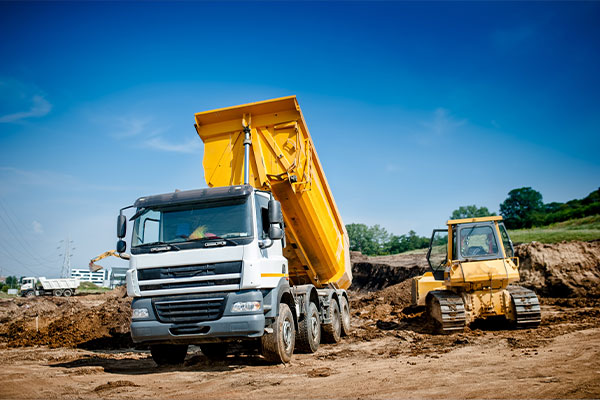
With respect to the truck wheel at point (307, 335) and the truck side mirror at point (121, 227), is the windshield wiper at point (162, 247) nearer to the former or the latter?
the truck side mirror at point (121, 227)

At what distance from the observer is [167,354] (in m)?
8.14

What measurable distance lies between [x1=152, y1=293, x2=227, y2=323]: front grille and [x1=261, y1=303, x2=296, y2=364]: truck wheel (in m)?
0.96

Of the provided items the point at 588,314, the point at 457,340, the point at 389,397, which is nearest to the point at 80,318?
the point at 457,340

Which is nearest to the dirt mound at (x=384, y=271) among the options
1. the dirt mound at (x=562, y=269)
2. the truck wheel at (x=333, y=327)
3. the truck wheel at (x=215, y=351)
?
the dirt mound at (x=562, y=269)

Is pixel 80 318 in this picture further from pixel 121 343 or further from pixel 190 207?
pixel 190 207

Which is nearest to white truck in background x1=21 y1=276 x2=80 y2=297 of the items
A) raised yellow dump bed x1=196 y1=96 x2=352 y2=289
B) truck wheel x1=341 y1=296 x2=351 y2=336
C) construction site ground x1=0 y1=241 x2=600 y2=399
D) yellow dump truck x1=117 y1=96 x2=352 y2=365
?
construction site ground x1=0 y1=241 x2=600 y2=399

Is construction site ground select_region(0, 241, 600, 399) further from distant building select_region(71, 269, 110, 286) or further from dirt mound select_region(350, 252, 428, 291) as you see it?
distant building select_region(71, 269, 110, 286)

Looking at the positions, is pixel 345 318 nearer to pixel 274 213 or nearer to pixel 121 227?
pixel 274 213

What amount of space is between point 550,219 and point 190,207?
61.9 m

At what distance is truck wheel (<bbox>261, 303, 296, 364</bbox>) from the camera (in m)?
7.21

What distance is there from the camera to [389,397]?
5148 millimetres

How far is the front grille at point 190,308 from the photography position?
6910 mm

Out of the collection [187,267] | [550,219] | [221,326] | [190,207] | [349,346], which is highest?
[550,219]

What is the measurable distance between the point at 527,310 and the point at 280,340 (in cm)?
625
